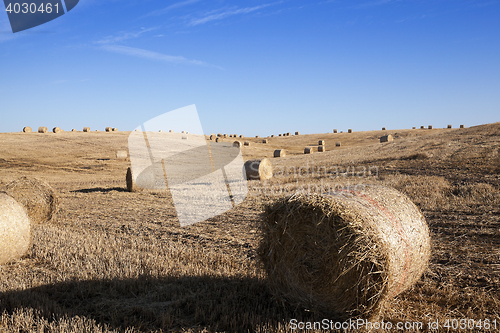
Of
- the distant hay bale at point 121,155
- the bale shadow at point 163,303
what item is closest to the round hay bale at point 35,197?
the bale shadow at point 163,303

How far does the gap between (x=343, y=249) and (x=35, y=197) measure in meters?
9.01

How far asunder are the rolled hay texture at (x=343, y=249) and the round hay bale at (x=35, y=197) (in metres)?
7.56

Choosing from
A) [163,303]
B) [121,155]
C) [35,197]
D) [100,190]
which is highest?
[121,155]

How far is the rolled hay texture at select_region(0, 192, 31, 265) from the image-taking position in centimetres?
605

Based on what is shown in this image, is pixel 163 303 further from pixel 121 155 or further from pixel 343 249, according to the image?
pixel 121 155

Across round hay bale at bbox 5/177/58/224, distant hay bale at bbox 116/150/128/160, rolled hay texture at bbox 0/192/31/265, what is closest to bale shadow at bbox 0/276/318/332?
rolled hay texture at bbox 0/192/31/265

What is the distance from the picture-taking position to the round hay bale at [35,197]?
9.38 meters

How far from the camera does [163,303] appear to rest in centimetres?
450

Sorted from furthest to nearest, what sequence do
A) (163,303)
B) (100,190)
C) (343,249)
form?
(100,190) → (163,303) → (343,249)

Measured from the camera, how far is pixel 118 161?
100ft

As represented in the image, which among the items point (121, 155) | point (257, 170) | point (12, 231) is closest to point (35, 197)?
point (12, 231)

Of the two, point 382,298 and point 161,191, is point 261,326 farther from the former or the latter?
point 161,191

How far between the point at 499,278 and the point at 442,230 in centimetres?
248

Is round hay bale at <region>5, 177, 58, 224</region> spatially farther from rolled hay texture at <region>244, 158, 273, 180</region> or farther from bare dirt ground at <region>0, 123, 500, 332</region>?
rolled hay texture at <region>244, 158, 273, 180</region>
